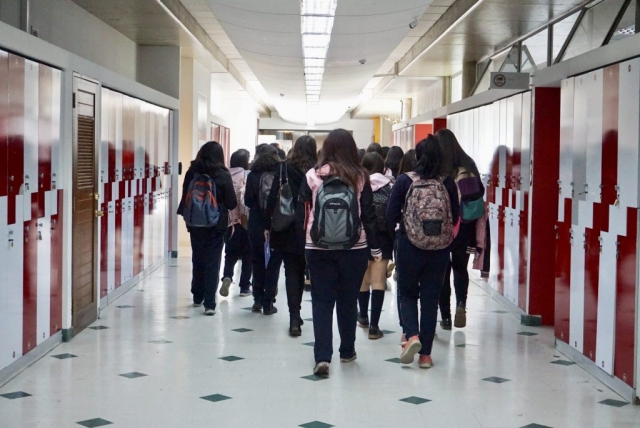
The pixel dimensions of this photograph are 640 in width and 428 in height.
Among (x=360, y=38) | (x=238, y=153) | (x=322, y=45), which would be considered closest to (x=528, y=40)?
(x=360, y=38)

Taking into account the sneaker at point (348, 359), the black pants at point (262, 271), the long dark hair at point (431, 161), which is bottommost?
the sneaker at point (348, 359)

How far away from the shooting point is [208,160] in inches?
304

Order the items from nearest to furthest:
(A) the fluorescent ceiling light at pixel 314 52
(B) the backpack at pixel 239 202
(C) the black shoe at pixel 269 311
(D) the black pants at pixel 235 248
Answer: (C) the black shoe at pixel 269 311 < (B) the backpack at pixel 239 202 < (D) the black pants at pixel 235 248 < (A) the fluorescent ceiling light at pixel 314 52

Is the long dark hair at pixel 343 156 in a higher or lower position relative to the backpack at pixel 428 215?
higher

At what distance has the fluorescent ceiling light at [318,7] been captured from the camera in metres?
8.84

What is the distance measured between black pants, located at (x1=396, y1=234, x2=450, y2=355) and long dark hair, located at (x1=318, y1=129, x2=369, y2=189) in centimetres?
50

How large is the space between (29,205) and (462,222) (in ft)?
10.5

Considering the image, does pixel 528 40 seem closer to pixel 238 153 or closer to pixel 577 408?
pixel 238 153

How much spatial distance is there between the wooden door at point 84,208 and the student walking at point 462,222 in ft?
9.07

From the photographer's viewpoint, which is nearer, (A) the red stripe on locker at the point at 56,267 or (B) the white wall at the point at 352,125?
(A) the red stripe on locker at the point at 56,267

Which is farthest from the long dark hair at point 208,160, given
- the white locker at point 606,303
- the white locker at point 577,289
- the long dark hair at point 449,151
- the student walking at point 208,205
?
the white locker at point 606,303

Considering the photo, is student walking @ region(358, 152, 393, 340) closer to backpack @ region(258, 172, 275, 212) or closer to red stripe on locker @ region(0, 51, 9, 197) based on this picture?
backpack @ region(258, 172, 275, 212)

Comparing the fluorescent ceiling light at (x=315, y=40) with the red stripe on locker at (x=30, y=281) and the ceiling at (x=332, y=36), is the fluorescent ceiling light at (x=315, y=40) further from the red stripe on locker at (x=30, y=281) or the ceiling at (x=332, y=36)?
the red stripe on locker at (x=30, y=281)

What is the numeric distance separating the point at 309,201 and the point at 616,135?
6.28 feet
